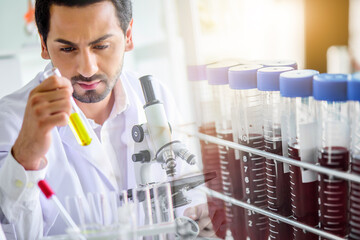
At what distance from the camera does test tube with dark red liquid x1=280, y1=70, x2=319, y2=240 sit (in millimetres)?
781

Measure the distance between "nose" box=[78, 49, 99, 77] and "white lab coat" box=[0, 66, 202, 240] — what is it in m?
0.15

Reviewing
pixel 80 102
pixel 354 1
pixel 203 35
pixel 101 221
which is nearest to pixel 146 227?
pixel 101 221

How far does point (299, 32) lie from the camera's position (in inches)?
90.7

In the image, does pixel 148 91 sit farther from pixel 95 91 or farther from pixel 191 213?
pixel 191 213

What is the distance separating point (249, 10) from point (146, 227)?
53.3 inches

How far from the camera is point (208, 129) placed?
3.49ft

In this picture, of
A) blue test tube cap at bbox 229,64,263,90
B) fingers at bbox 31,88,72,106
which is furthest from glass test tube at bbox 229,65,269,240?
fingers at bbox 31,88,72,106

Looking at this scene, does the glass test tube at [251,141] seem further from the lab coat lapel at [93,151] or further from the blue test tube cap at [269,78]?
the lab coat lapel at [93,151]

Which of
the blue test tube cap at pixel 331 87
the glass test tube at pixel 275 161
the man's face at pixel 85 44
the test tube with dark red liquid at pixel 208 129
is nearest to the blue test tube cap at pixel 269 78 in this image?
the glass test tube at pixel 275 161

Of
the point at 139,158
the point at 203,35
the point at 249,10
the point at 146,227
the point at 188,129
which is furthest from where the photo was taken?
the point at 249,10

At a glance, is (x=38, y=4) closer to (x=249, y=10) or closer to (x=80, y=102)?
(x=80, y=102)

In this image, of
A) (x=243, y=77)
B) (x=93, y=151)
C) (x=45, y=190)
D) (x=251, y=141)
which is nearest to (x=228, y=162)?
(x=251, y=141)

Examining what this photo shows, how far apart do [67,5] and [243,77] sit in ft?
1.27

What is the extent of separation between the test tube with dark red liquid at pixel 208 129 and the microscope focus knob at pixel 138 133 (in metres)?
0.18
